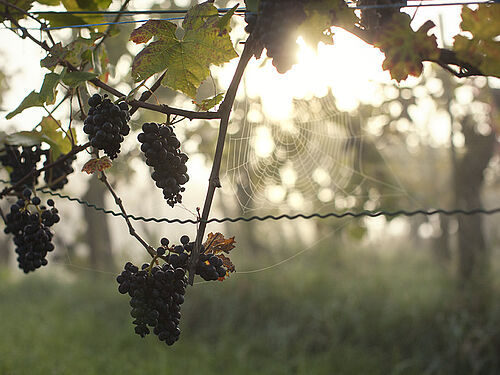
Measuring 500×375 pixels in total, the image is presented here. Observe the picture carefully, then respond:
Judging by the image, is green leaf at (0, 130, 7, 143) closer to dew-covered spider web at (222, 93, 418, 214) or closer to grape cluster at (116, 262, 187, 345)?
grape cluster at (116, 262, 187, 345)

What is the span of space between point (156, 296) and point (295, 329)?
3.86 m

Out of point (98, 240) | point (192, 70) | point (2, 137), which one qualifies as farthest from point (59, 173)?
point (98, 240)

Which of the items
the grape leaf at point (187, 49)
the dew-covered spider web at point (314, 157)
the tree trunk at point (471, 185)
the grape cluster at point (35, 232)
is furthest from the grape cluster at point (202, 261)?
the tree trunk at point (471, 185)

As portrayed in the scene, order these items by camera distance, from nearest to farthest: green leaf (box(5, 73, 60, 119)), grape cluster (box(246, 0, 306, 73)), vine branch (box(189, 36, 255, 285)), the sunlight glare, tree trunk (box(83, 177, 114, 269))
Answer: grape cluster (box(246, 0, 306, 73))
vine branch (box(189, 36, 255, 285))
green leaf (box(5, 73, 60, 119))
the sunlight glare
tree trunk (box(83, 177, 114, 269))

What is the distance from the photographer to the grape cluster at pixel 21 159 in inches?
51.9

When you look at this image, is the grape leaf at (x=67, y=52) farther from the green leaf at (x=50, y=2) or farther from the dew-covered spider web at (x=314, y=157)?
the dew-covered spider web at (x=314, y=157)

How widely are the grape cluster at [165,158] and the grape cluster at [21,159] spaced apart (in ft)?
1.94

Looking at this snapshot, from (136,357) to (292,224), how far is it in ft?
12.9

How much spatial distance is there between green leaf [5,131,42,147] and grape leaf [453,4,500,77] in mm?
968

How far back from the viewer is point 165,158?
2.90ft

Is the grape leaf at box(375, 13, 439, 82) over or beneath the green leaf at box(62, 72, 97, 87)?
beneath

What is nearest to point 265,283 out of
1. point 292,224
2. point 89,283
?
point 292,224

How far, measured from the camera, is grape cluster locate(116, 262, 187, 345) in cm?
86

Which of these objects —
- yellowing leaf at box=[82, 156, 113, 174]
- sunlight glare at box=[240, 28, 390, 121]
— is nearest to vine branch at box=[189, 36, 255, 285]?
yellowing leaf at box=[82, 156, 113, 174]
